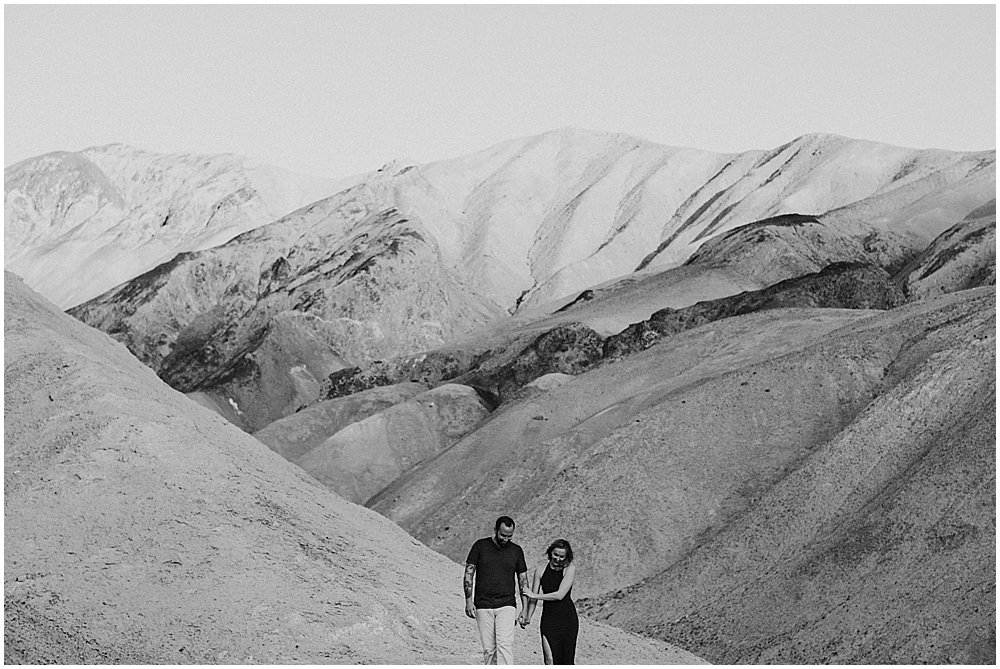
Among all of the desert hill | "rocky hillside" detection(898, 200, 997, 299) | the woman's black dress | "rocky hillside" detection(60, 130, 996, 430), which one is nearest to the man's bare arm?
the woman's black dress

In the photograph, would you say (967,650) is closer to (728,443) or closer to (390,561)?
(390,561)

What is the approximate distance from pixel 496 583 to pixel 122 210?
18219 centimetres

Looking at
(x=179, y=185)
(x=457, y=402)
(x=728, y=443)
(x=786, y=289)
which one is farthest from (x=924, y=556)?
(x=179, y=185)

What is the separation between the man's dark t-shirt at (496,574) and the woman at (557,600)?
9.0 inches

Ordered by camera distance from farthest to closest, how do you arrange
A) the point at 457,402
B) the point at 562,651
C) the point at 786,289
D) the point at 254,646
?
the point at 786,289, the point at 457,402, the point at 254,646, the point at 562,651

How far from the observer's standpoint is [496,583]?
12.5m

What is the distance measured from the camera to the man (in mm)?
12523

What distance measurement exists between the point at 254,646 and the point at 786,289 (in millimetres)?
48164

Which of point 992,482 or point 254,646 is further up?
point 254,646

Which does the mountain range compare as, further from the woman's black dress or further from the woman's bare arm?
the woman's bare arm

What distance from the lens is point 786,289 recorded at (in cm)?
5997

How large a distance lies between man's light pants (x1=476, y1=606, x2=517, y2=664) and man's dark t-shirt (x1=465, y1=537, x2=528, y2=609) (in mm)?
80

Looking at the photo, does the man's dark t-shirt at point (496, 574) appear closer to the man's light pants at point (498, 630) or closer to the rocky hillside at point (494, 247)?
the man's light pants at point (498, 630)

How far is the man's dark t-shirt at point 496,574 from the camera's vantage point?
12523 millimetres
